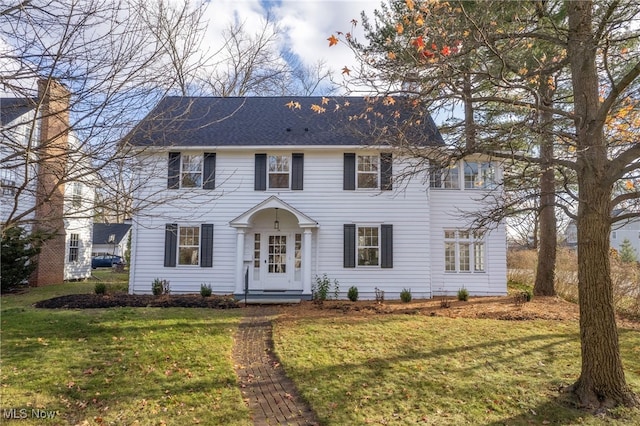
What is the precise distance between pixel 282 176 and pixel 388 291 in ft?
17.8

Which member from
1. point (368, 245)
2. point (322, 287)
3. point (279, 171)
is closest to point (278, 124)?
point (279, 171)

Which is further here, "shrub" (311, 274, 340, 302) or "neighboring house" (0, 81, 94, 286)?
"shrub" (311, 274, 340, 302)

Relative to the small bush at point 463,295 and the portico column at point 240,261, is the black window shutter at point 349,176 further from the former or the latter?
the small bush at point 463,295

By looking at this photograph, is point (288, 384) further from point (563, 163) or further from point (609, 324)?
point (563, 163)

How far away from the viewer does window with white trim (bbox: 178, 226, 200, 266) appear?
13109mm

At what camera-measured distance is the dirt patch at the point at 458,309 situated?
9.98 metres

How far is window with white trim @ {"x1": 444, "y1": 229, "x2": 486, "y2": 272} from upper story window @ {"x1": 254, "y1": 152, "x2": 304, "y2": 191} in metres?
5.73

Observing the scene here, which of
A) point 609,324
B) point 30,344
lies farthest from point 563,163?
point 30,344

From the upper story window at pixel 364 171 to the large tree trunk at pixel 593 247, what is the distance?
7.85 meters

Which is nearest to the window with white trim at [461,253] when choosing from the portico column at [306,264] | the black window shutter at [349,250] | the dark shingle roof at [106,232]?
the black window shutter at [349,250]

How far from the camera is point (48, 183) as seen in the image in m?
4.23

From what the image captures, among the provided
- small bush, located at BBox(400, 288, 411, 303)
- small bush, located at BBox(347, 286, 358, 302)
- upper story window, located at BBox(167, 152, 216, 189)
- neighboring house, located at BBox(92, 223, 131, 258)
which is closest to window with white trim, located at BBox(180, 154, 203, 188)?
upper story window, located at BBox(167, 152, 216, 189)

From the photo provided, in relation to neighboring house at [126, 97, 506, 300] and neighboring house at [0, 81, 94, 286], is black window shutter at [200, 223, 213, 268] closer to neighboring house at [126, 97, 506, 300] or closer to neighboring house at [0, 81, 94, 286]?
neighboring house at [126, 97, 506, 300]

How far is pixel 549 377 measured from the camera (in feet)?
19.3
